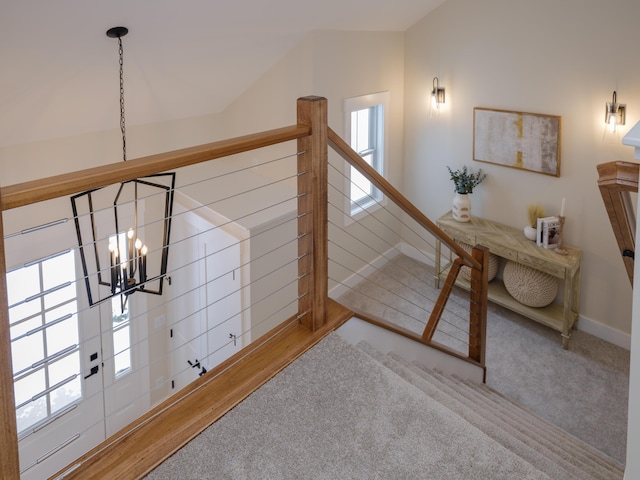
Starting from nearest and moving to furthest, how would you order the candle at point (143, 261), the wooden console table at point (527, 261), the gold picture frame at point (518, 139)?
the candle at point (143, 261)
the wooden console table at point (527, 261)
the gold picture frame at point (518, 139)

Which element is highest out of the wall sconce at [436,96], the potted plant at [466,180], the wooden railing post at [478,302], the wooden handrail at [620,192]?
the wall sconce at [436,96]

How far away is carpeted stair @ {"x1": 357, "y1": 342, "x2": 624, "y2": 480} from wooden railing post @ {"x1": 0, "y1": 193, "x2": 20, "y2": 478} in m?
1.30

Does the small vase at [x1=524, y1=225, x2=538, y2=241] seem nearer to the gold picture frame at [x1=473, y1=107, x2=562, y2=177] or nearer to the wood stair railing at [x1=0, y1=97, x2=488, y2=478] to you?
the gold picture frame at [x1=473, y1=107, x2=562, y2=177]

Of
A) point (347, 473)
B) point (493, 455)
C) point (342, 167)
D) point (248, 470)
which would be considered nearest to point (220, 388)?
point (248, 470)

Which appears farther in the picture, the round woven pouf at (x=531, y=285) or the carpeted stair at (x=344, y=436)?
the round woven pouf at (x=531, y=285)

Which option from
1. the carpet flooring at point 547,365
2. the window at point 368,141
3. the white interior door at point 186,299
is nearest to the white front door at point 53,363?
the white interior door at point 186,299

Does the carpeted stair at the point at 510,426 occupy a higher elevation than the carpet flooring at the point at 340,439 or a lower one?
lower

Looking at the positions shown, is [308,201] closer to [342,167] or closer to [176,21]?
[176,21]

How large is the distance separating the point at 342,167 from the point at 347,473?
3683 millimetres

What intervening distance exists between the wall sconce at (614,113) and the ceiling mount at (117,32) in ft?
11.1

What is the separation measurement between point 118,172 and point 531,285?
159 inches

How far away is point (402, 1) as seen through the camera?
183 inches

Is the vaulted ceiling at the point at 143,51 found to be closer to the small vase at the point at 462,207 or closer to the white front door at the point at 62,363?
the white front door at the point at 62,363

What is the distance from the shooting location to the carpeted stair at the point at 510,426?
2.22m
